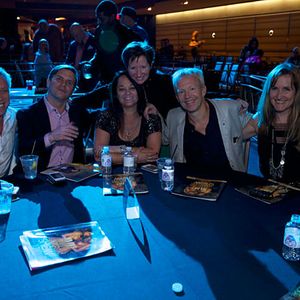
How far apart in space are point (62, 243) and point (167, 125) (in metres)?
1.52

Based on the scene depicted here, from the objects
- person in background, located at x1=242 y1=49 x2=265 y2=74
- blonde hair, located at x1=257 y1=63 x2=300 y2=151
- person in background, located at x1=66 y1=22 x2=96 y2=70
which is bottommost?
blonde hair, located at x1=257 y1=63 x2=300 y2=151

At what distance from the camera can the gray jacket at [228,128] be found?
7.93 ft

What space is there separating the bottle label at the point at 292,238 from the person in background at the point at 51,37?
291 inches

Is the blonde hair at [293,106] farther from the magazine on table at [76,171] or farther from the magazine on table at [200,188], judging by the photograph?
the magazine on table at [76,171]

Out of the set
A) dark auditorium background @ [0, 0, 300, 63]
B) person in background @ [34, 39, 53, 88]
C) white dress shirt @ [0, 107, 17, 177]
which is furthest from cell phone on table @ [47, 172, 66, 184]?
dark auditorium background @ [0, 0, 300, 63]

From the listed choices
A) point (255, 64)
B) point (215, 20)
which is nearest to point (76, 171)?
point (255, 64)

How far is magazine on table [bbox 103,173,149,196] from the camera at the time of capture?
5.86 feet

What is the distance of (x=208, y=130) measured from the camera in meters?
2.43

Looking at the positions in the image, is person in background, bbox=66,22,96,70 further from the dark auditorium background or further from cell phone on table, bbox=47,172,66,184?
the dark auditorium background

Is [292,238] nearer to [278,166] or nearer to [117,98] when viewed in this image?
[278,166]

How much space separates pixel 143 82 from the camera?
9.12 feet

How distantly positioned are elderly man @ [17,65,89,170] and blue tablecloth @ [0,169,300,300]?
0.66 meters

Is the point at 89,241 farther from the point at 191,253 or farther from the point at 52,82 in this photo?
the point at 52,82

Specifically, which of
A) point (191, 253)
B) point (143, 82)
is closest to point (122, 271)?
point (191, 253)
